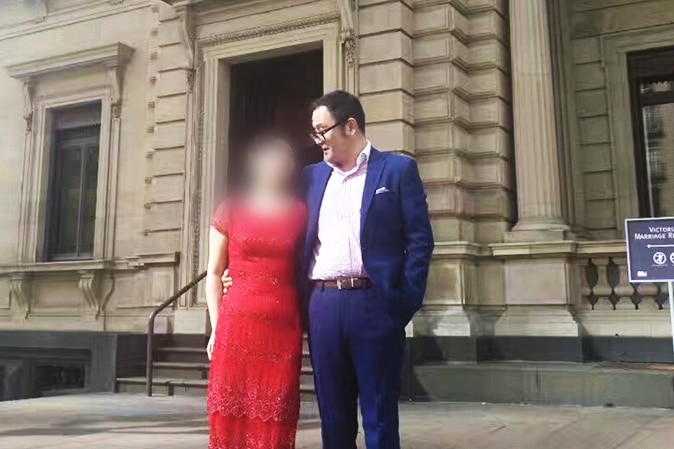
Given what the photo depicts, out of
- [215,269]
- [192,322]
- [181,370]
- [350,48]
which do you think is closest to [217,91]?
[350,48]

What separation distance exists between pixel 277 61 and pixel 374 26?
11.5 feet

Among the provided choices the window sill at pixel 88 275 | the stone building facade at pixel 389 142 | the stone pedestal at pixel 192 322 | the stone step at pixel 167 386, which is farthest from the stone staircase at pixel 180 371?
the window sill at pixel 88 275

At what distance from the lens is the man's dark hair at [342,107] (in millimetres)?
2977

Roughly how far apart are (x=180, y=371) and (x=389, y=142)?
4351 mm

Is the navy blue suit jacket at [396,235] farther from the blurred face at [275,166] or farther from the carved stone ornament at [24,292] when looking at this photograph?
the carved stone ornament at [24,292]

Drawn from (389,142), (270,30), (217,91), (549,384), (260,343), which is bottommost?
(549,384)

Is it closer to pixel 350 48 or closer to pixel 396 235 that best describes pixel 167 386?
pixel 350 48

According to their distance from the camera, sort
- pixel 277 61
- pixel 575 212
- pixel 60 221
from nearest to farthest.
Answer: pixel 575 212, pixel 277 61, pixel 60 221

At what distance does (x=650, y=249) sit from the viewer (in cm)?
802

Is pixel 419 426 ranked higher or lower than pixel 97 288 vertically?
lower

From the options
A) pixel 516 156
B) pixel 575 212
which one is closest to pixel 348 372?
pixel 516 156

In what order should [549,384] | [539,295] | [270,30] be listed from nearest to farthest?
[549,384], [539,295], [270,30]

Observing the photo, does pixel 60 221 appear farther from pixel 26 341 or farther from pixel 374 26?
pixel 374 26

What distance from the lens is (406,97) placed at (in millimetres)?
10102
